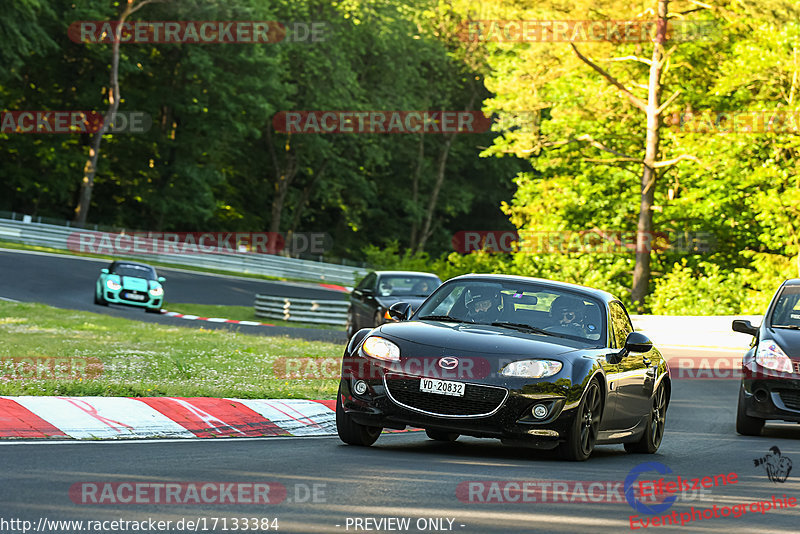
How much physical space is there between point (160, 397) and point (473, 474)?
415 cm

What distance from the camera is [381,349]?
9602 mm

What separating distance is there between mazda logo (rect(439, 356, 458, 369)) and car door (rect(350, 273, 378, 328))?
49.1 ft

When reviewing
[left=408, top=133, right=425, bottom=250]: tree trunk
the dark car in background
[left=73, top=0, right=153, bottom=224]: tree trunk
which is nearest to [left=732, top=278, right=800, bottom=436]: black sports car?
the dark car in background

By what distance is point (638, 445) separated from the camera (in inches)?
449

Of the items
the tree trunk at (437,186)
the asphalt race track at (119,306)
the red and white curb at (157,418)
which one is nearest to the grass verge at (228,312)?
the asphalt race track at (119,306)

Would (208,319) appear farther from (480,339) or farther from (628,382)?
(480,339)

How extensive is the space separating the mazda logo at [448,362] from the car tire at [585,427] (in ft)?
3.38

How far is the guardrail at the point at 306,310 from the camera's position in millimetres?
34719

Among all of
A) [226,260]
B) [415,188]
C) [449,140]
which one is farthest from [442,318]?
[449,140]

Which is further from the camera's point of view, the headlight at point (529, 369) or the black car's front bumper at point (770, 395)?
the black car's front bumper at point (770, 395)

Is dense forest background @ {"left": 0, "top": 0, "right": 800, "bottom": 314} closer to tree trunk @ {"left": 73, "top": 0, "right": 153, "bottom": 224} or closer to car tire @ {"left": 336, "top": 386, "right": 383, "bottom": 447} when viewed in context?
tree trunk @ {"left": 73, "top": 0, "right": 153, "bottom": 224}

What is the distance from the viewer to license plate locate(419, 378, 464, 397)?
363 inches

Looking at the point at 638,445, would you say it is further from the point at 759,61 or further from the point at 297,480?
the point at 759,61

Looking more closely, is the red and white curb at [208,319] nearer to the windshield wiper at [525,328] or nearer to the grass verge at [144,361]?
the grass verge at [144,361]
